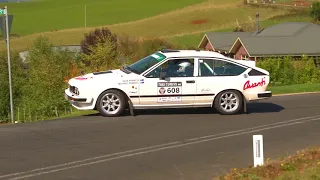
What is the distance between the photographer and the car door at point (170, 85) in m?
12.9

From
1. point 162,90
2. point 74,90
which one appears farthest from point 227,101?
point 74,90

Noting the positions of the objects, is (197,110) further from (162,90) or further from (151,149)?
(151,149)

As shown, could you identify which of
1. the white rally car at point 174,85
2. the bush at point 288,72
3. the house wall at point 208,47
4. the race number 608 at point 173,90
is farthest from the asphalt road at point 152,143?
the house wall at point 208,47

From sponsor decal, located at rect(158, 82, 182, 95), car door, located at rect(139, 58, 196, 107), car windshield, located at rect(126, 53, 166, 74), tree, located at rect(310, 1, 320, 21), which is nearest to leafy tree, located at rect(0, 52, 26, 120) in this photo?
car windshield, located at rect(126, 53, 166, 74)

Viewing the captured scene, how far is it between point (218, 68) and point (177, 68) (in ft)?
3.08

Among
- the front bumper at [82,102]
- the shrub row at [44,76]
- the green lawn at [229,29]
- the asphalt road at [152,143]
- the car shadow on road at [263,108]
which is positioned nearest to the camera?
the asphalt road at [152,143]

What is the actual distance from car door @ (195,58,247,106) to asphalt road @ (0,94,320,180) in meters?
0.47

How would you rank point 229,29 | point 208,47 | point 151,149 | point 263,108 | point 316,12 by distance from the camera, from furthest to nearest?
point 316,12 < point 229,29 < point 208,47 < point 263,108 < point 151,149

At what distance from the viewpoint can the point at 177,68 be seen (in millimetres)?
13211

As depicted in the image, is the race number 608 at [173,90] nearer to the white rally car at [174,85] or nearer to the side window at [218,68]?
the white rally car at [174,85]

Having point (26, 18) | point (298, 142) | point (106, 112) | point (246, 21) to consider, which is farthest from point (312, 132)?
point (26, 18)

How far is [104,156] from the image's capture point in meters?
9.26

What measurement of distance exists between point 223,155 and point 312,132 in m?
2.80

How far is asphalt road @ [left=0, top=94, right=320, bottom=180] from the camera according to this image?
840 centimetres
